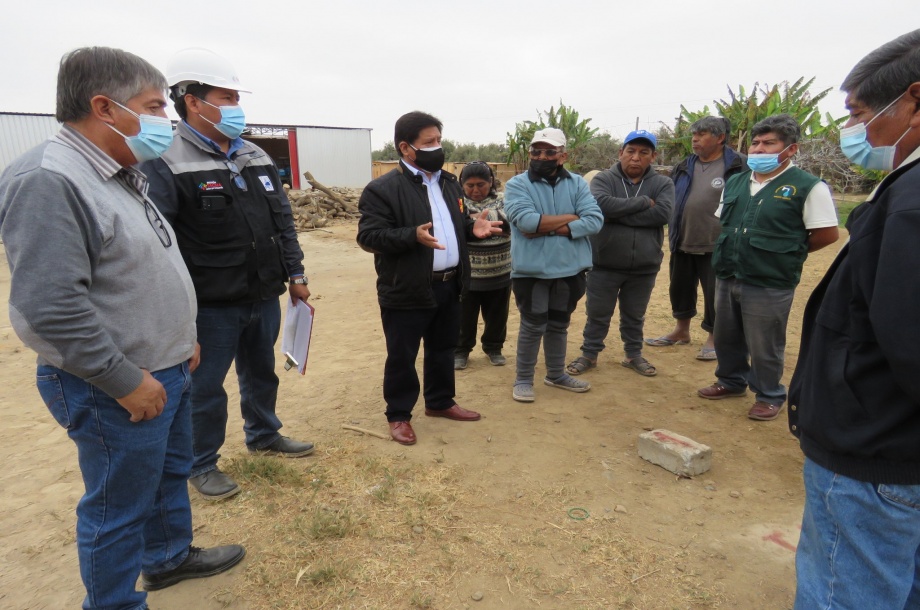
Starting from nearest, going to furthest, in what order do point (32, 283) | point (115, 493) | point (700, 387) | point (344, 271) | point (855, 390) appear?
point (855, 390), point (32, 283), point (115, 493), point (700, 387), point (344, 271)

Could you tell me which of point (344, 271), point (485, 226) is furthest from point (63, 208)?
point (344, 271)

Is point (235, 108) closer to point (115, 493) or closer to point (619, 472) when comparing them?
point (115, 493)

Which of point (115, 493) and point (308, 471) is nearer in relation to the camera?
point (115, 493)

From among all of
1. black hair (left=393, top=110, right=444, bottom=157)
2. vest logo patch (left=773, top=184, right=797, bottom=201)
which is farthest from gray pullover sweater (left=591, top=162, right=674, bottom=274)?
black hair (left=393, top=110, right=444, bottom=157)

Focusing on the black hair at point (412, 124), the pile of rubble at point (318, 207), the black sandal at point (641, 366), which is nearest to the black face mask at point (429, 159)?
the black hair at point (412, 124)

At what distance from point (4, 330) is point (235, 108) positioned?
5.85 m

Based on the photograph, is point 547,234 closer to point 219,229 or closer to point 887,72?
point 219,229

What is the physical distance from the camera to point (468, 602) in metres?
2.35

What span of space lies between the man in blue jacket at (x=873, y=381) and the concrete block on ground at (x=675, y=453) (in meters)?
1.66

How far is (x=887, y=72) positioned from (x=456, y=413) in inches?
124

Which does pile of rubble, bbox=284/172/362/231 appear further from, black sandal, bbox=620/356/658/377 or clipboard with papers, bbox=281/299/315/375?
clipboard with papers, bbox=281/299/315/375

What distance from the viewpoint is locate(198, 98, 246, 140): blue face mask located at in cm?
281

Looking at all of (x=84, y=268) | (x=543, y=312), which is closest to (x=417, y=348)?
(x=543, y=312)

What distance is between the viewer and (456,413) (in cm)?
407
